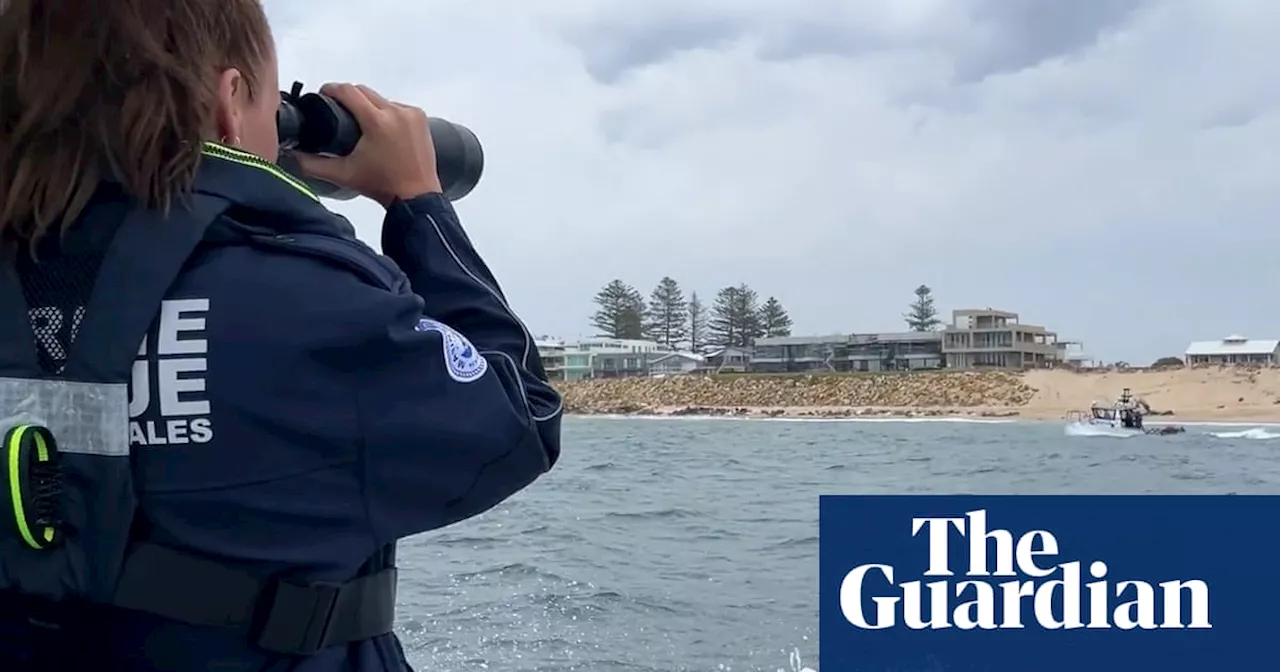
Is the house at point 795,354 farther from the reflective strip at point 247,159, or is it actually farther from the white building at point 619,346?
the reflective strip at point 247,159

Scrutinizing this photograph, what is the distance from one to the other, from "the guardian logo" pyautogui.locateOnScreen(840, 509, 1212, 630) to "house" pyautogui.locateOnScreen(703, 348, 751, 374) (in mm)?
31381

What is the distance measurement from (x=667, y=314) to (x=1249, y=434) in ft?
51.0

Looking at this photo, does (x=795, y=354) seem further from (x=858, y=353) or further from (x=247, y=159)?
(x=247, y=159)

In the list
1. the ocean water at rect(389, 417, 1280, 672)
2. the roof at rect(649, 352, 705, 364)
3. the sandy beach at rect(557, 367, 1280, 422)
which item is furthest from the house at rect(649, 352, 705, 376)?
the ocean water at rect(389, 417, 1280, 672)

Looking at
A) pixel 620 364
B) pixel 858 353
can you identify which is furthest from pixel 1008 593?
pixel 858 353

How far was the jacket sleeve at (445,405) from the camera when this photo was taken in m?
0.52

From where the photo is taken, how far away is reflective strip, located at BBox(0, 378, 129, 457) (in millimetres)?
490

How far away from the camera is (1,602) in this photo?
1.75 ft

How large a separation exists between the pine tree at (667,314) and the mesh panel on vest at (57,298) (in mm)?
32745

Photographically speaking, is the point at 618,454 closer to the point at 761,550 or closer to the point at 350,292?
the point at 761,550

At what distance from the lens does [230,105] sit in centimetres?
56

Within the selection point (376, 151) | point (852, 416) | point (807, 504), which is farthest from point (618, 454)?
point (852, 416)

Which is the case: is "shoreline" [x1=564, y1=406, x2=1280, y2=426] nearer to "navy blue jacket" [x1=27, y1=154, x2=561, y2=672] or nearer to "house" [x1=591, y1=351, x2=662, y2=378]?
"house" [x1=591, y1=351, x2=662, y2=378]

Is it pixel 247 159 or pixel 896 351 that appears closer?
pixel 247 159
